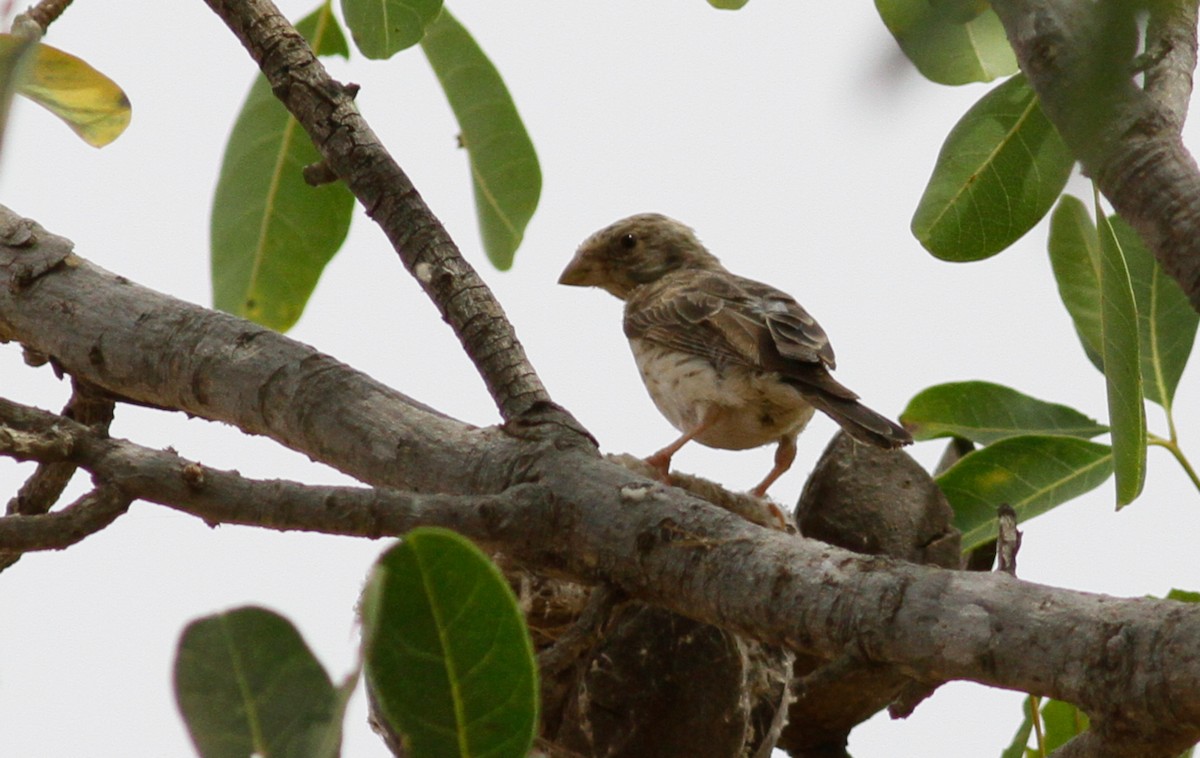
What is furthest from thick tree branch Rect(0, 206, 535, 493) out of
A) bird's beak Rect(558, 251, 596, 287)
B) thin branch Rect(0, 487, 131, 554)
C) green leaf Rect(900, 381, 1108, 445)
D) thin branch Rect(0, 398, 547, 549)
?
bird's beak Rect(558, 251, 596, 287)

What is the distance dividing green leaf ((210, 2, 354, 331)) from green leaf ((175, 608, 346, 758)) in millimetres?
2760

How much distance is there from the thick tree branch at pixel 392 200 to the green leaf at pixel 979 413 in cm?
161

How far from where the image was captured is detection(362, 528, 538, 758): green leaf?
1266mm

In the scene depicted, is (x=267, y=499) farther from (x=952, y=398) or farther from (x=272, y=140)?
(x=952, y=398)

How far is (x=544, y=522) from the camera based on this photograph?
7.72 feet

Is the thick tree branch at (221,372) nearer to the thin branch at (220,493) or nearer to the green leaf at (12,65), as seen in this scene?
the thin branch at (220,493)

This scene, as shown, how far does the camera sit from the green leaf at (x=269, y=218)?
3.79 m

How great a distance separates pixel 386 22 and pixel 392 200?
41cm

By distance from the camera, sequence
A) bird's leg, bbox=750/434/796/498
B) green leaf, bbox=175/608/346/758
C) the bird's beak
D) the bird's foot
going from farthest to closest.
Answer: the bird's beak → bird's leg, bbox=750/434/796/498 → the bird's foot → green leaf, bbox=175/608/346/758

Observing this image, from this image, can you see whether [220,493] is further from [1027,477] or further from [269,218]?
[1027,477]

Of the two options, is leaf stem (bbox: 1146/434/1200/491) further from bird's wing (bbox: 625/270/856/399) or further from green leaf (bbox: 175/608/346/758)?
green leaf (bbox: 175/608/346/758)

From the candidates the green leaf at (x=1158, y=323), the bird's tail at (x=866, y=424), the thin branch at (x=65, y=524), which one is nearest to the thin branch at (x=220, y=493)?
the thin branch at (x=65, y=524)

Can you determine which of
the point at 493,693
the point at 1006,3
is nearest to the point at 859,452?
the point at 493,693

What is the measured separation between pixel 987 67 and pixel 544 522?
1282 mm
